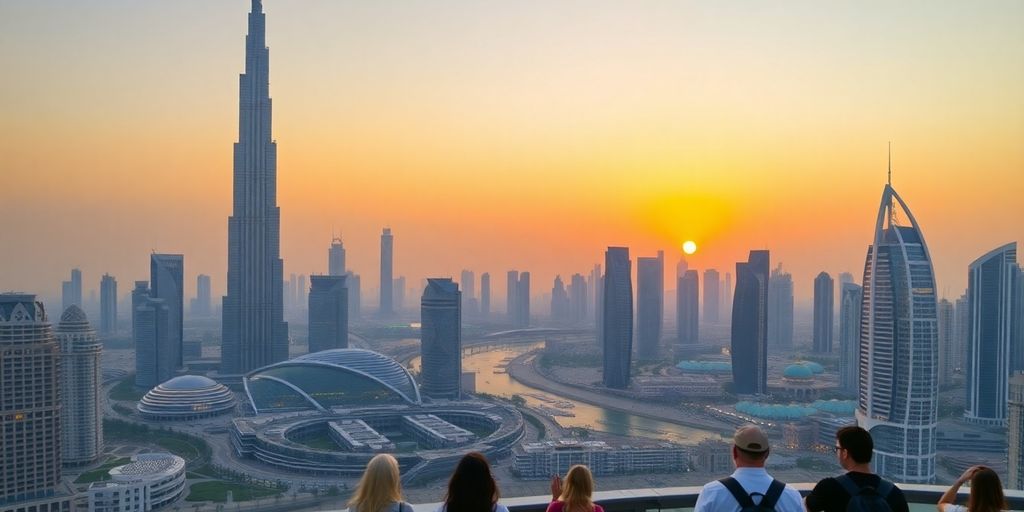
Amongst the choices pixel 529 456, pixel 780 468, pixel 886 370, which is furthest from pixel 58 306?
pixel 886 370

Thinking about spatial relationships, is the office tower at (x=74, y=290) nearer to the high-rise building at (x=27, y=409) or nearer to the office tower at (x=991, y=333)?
the high-rise building at (x=27, y=409)

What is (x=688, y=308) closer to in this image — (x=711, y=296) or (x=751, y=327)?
(x=751, y=327)

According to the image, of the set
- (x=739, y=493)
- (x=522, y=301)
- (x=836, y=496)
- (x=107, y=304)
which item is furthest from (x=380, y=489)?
(x=522, y=301)

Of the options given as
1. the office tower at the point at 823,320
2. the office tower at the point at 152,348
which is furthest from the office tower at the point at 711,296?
the office tower at the point at 152,348

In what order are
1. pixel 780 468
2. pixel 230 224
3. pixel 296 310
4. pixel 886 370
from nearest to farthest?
pixel 886 370, pixel 780 468, pixel 230 224, pixel 296 310

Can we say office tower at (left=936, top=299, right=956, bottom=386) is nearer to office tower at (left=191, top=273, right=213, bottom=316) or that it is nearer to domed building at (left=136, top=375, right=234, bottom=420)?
domed building at (left=136, top=375, right=234, bottom=420)

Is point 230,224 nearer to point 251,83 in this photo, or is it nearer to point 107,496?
point 251,83
